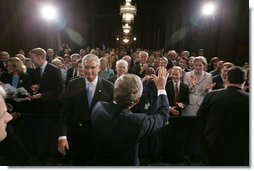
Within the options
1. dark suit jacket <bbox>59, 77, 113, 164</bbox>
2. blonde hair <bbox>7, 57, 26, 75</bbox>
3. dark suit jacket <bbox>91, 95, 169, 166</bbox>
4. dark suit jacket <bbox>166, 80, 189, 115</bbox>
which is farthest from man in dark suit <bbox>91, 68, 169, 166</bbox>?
blonde hair <bbox>7, 57, 26, 75</bbox>

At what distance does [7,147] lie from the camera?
306 cm

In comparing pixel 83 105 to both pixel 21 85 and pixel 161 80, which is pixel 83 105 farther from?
pixel 21 85

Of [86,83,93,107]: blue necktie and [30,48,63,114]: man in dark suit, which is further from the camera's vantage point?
[30,48,63,114]: man in dark suit

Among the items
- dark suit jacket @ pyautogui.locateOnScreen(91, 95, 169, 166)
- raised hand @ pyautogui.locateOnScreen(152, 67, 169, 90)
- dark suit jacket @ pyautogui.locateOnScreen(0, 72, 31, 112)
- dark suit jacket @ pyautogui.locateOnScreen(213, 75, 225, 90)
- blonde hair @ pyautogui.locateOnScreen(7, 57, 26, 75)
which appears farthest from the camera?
dark suit jacket @ pyautogui.locateOnScreen(213, 75, 225, 90)

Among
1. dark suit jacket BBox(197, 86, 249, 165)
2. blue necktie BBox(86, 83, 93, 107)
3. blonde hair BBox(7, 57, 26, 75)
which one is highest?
blonde hair BBox(7, 57, 26, 75)

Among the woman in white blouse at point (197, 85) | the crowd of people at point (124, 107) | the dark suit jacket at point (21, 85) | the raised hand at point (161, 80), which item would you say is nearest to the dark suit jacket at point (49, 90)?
the crowd of people at point (124, 107)

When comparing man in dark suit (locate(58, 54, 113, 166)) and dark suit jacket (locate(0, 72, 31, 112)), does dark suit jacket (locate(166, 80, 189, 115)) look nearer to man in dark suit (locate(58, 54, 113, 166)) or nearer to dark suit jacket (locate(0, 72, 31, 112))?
man in dark suit (locate(58, 54, 113, 166))

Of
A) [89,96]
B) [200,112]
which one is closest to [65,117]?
[89,96]

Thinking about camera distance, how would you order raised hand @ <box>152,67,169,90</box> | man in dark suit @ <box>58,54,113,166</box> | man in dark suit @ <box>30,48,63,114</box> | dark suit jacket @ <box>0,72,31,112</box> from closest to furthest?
raised hand @ <box>152,67,169,90</box> < man in dark suit @ <box>58,54,113,166</box> < dark suit jacket @ <box>0,72,31,112</box> < man in dark suit @ <box>30,48,63,114</box>

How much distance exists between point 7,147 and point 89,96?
45.4 inches

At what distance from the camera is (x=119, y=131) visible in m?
1.83

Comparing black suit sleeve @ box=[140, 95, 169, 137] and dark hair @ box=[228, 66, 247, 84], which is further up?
dark hair @ box=[228, 66, 247, 84]

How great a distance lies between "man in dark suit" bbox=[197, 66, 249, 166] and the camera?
248 centimetres

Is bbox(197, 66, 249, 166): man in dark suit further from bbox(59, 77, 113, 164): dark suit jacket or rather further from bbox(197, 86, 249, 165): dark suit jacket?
bbox(59, 77, 113, 164): dark suit jacket
